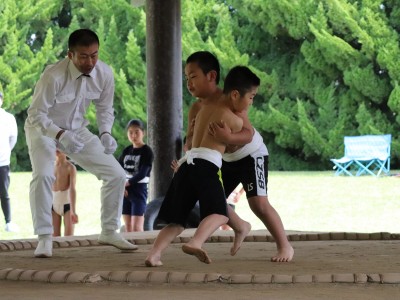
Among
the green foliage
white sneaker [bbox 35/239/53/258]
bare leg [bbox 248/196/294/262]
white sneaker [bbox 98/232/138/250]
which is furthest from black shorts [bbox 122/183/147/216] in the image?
the green foliage

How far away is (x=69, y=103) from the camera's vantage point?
3607mm

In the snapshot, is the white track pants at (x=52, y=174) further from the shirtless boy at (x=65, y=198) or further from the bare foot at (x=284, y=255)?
the shirtless boy at (x=65, y=198)

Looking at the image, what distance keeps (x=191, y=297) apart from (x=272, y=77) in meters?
11.5

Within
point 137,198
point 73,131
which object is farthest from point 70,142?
point 137,198

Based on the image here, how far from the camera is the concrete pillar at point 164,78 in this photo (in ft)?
18.2

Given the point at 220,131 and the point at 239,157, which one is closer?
the point at 220,131

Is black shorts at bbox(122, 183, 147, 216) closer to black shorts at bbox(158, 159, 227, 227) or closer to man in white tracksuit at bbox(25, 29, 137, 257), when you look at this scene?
man in white tracksuit at bbox(25, 29, 137, 257)

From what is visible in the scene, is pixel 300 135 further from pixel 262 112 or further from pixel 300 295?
pixel 300 295

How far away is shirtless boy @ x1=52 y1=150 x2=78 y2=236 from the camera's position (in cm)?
521

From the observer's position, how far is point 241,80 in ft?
10.6

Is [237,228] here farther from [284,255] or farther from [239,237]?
[284,255]

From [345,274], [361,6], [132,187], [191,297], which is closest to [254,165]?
[345,274]

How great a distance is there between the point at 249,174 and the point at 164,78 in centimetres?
231

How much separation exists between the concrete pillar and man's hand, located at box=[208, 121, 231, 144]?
244 cm
